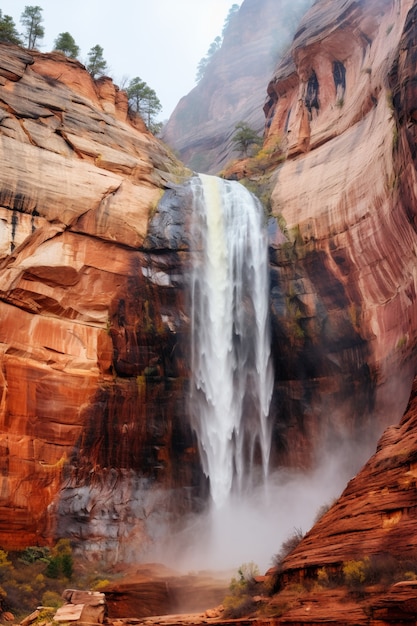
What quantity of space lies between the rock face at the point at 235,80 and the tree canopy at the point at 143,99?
879 cm

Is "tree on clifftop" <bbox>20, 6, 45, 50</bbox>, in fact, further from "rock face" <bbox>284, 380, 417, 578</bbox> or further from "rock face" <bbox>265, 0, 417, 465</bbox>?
"rock face" <bbox>284, 380, 417, 578</bbox>

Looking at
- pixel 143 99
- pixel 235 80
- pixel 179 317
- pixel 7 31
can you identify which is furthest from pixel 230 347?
pixel 235 80

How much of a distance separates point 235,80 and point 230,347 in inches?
1873

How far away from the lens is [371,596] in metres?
11.3

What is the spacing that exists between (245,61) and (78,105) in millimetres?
44106

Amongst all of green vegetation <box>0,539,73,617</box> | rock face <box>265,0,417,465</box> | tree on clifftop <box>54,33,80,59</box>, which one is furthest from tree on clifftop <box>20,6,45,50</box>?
green vegetation <box>0,539,73,617</box>

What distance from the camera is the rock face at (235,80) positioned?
58750 millimetres

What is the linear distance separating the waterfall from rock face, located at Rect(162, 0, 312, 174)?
27134mm

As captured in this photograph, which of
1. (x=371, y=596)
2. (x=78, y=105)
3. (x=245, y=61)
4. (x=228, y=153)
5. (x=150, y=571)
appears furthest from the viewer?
(x=245, y=61)

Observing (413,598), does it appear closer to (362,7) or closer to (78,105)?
(78,105)

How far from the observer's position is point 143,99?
46969 mm

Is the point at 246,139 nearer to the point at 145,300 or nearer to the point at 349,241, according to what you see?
the point at 349,241

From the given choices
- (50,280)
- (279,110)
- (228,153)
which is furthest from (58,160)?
(228,153)

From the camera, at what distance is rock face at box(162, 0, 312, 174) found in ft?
193
